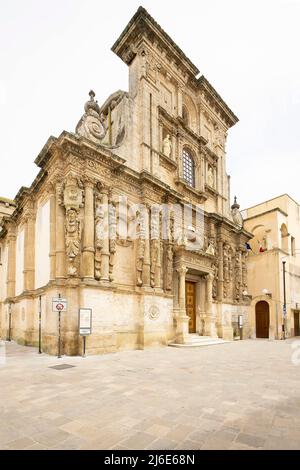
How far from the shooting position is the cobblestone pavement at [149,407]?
12.5 ft

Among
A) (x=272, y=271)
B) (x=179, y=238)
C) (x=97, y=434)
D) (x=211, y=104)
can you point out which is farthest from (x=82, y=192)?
(x=272, y=271)

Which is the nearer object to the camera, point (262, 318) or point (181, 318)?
point (181, 318)

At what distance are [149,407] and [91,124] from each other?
1218 cm

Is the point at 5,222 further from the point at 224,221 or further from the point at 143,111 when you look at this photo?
the point at 224,221

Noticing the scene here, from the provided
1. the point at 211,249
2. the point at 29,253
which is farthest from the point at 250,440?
the point at 211,249

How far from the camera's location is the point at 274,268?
23.9 m

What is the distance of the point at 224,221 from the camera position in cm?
2114

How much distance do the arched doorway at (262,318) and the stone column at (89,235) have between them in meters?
16.9

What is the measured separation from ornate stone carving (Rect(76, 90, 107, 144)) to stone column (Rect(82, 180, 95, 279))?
235cm

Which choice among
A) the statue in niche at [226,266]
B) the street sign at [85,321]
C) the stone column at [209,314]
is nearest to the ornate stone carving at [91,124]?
the street sign at [85,321]

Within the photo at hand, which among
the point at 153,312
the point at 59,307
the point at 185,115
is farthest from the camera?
the point at 185,115

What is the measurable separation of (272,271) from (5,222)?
20354mm

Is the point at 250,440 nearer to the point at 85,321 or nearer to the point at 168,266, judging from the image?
the point at 85,321

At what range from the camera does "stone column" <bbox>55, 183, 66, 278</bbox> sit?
39.7 feet
